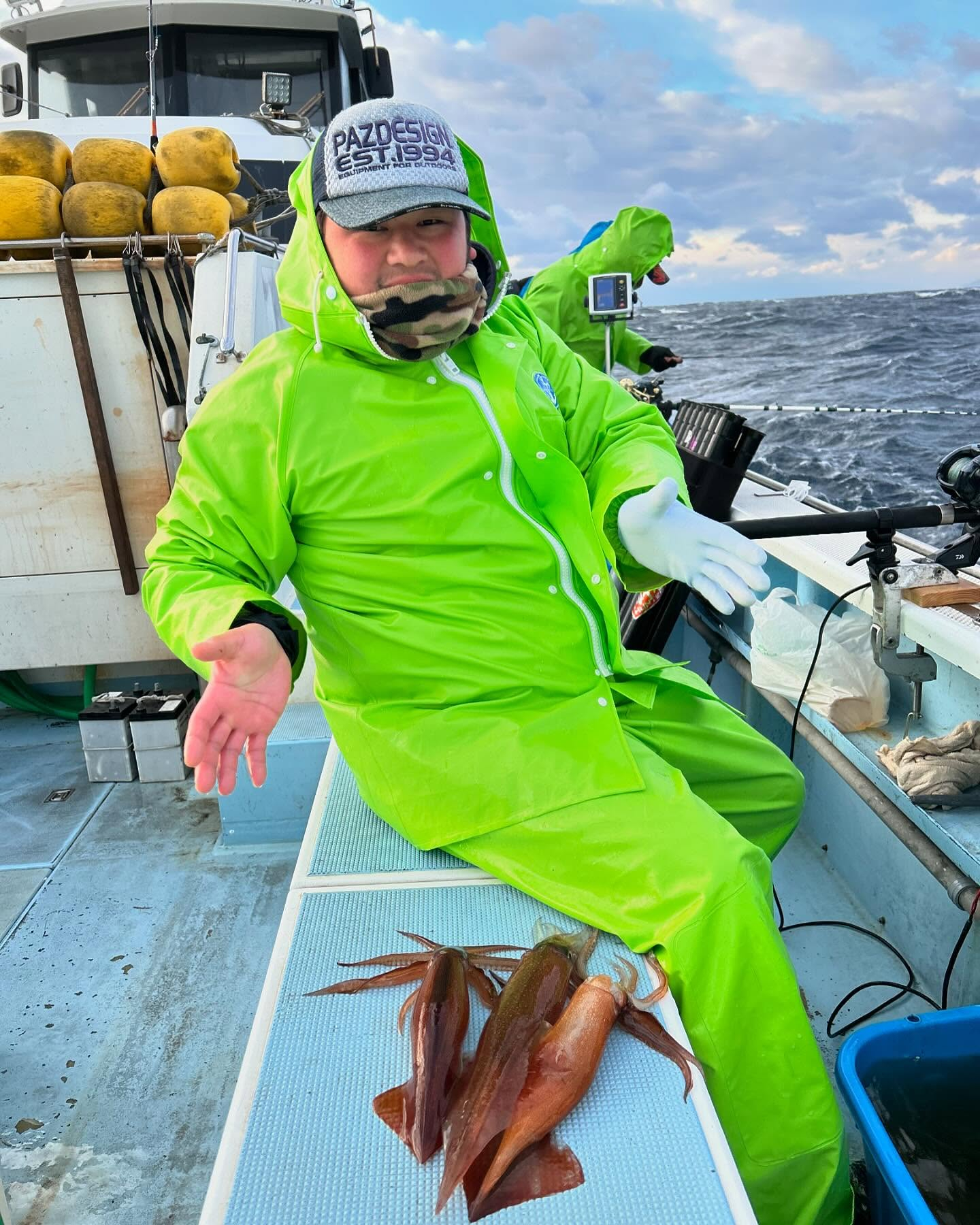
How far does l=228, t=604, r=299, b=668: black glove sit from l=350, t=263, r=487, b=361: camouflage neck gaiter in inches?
22.9

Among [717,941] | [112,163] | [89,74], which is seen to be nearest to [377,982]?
[717,941]

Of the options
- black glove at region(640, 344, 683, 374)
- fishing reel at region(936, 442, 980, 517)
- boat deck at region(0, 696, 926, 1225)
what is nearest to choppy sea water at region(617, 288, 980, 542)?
black glove at region(640, 344, 683, 374)

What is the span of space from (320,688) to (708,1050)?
1093 mm

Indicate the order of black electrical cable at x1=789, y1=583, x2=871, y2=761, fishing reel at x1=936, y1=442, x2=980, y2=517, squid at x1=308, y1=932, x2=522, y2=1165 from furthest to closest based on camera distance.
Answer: black electrical cable at x1=789, y1=583, x2=871, y2=761, fishing reel at x1=936, y1=442, x2=980, y2=517, squid at x1=308, y1=932, x2=522, y2=1165

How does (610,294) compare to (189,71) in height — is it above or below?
below

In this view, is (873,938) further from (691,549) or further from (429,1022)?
(429,1022)

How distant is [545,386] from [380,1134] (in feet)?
4.92

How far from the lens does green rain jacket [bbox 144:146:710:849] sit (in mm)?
1803

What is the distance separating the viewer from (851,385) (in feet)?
46.7

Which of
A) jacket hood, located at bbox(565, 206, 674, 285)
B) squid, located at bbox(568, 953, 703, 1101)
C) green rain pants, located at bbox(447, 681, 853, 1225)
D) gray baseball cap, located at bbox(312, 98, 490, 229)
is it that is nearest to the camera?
squid, located at bbox(568, 953, 703, 1101)

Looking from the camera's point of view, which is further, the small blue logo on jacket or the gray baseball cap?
the small blue logo on jacket

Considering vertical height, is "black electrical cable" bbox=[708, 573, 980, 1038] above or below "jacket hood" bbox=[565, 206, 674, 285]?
below

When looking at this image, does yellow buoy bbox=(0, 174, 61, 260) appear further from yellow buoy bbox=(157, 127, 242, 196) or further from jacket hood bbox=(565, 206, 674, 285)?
jacket hood bbox=(565, 206, 674, 285)

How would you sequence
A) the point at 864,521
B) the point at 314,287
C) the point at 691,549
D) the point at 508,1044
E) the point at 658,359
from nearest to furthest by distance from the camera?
the point at 508,1044
the point at 691,549
the point at 314,287
the point at 864,521
the point at 658,359
